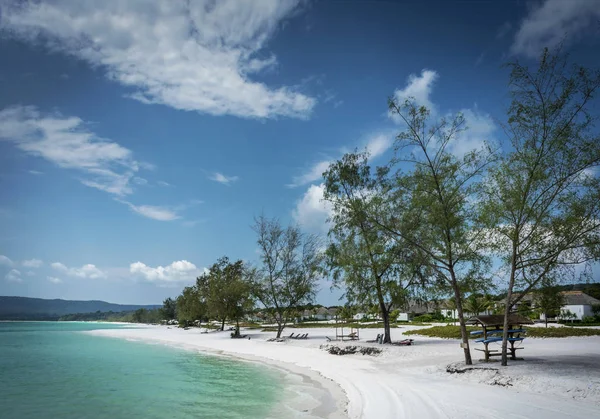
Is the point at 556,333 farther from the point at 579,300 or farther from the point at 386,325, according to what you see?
the point at 579,300

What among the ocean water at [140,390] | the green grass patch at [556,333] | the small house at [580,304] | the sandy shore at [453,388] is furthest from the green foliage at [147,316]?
the sandy shore at [453,388]

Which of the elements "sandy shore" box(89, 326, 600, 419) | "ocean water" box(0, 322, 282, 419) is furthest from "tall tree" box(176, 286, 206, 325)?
"sandy shore" box(89, 326, 600, 419)

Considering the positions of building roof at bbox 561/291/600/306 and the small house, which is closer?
the small house

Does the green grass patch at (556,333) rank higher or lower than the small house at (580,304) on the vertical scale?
lower

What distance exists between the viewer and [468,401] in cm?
1160

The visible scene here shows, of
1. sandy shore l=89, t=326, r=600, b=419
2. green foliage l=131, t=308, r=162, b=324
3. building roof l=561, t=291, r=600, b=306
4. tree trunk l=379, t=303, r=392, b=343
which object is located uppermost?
building roof l=561, t=291, r=600, b=306

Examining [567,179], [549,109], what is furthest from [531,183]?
[549,109]

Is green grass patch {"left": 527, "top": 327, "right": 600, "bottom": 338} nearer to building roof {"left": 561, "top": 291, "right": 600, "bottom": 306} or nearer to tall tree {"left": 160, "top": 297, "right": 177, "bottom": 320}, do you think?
building roof {"left": 561, "top": 291, "right": 600, "bottom": 306}

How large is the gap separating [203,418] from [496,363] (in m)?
11.5

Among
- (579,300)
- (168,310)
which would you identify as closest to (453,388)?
(579,300)

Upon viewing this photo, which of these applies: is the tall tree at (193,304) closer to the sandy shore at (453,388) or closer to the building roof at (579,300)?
the sandy shore at (453,388)

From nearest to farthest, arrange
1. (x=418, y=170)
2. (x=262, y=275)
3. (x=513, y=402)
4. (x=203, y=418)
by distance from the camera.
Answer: (x=513, y=402) → (x=203, y=418) → (x=418, y=170) → (x=262, y=275)

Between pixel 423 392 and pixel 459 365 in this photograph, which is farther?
pixel 459 365

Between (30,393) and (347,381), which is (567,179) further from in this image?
(30,393)
